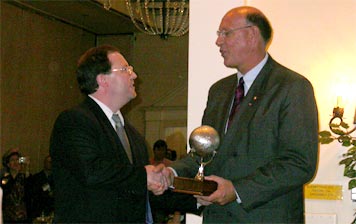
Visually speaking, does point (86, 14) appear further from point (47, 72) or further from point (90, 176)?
point (90, 176)

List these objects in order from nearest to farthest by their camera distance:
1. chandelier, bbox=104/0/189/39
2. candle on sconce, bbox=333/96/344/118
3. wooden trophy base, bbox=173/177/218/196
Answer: wooden trophy base, bbox=173/177/218/196, candle on sconce, bbox=333/96/344/118, chandelier, bbox=104/0/189/39

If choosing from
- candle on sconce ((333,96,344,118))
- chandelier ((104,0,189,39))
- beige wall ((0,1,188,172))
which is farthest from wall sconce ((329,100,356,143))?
beige wall ((0,1,188,172))

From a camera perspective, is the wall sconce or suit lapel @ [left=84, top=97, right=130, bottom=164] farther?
the wall sconce

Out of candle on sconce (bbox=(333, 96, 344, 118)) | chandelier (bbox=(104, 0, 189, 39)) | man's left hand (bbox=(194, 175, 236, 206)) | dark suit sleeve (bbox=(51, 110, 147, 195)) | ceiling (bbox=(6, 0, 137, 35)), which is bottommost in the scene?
man's left hand (bbox=(194, 175, 236, 206))

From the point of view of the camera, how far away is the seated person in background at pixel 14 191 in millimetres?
8516

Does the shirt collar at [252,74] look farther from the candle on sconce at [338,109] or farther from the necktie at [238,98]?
the candle on sconce at [338,109]

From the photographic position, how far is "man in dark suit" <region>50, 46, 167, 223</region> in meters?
3.14

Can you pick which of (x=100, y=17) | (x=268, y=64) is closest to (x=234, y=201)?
(x=268, y=64)

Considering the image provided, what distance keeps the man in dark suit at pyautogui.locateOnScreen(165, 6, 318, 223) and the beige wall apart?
940 centimetres

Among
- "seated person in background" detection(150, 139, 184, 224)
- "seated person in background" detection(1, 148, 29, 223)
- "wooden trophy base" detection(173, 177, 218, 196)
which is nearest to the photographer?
"wooden trophy base" detection(173, 177, 218, 196)

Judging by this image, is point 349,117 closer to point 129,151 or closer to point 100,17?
point 129,151

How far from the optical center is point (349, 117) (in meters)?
5.11

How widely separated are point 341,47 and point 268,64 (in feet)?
6.60

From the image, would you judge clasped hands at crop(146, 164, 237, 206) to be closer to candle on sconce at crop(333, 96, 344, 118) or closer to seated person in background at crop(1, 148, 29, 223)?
candle on sconce at crop(333, 96, 344, 118)
